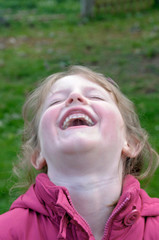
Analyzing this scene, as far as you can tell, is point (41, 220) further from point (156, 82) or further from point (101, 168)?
point (156, 82)

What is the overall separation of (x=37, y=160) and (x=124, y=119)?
627mm

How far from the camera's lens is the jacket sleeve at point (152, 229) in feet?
6.37

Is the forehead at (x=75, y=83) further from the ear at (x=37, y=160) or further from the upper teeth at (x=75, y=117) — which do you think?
the ear at (x=37, y=160)

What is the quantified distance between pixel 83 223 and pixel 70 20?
31.3ft

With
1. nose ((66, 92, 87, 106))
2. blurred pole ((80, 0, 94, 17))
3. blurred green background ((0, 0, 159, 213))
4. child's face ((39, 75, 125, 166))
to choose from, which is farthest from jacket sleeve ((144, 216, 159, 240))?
blurred pole ((80, 0, 94, 17))

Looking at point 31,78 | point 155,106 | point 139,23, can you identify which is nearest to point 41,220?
point 155,106

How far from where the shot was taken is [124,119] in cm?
253

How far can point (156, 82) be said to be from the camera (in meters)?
6.28

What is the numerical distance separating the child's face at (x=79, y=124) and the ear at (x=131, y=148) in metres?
0.09

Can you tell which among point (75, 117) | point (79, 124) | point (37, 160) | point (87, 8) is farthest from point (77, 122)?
point (87, 8)

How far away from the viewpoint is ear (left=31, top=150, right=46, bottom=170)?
2.29 meters

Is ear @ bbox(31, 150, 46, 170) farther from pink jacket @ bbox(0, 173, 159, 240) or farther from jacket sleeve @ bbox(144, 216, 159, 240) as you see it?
jacket sleeve @ bbox(144, 216, 159, 240)

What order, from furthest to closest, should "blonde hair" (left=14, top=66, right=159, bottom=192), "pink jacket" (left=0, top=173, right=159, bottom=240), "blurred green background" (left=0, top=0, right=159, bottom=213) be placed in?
"blurred green background" (left=0, top=0, right=159, bottom=213) → "blonde hair" (left=14, top=66, right=159, bottom=192) → "pink jacket" (left=0, top=173, right=159, bottom=240)

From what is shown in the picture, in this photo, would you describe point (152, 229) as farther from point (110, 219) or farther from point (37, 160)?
point (37, 160)
